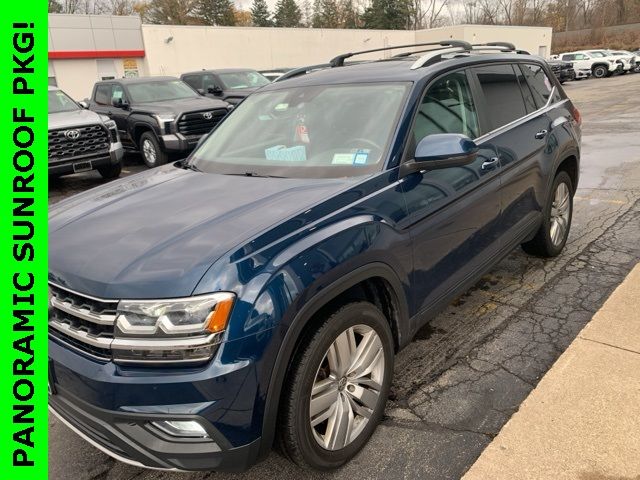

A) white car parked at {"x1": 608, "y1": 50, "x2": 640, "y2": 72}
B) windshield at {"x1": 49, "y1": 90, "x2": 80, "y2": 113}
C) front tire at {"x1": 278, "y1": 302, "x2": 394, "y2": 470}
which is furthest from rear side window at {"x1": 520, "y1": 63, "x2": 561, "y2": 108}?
white car parked at {"x1": 608, "y1": 50, "x2": 640, "y2": 72}

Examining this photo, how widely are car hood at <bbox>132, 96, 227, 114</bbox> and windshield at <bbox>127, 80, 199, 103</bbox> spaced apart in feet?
0.91

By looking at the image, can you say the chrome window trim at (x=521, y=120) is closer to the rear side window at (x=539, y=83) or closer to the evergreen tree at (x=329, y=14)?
the rear side window at (x=539, y=83)

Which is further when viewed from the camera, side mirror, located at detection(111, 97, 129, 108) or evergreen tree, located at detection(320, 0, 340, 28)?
evergreen tree, located at detection(320, 0, 340, 28)

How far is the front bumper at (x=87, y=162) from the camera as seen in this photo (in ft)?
27.3

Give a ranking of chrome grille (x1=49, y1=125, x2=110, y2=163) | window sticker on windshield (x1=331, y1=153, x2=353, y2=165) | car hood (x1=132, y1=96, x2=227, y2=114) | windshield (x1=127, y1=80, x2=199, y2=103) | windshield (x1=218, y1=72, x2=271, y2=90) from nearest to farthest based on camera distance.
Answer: window sticker on windshield (x1=331, y1=153, x2=353, y2=165), chrome grille (x1=49, y1=125, x2=110, y2=163), car hood (x1=132, y1=96, x2=227, y2=114), windshield (x1=127, y1=80, x2=199, y2=103), windshield (x1=218, y1=72, x2=271, y2=90)

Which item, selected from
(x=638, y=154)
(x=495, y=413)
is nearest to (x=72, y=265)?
(x=495, y=413)

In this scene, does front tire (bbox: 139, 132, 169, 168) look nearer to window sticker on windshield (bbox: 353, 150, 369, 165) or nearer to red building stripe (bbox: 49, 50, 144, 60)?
window sticker on windshield (bbox: 353, 150, 369, 165)

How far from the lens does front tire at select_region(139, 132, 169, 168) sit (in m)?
10.0

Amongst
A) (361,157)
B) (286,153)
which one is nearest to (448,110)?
(361,157)

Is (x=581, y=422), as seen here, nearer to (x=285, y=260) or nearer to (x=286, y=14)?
(x=285, y=260)

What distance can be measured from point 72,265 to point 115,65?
99.4 feet

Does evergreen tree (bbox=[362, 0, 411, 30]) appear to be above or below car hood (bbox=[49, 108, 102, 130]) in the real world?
above

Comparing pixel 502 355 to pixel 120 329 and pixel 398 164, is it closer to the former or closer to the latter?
pixel 398 164

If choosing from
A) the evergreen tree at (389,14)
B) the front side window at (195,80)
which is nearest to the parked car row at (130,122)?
the front side window at (195,80)
